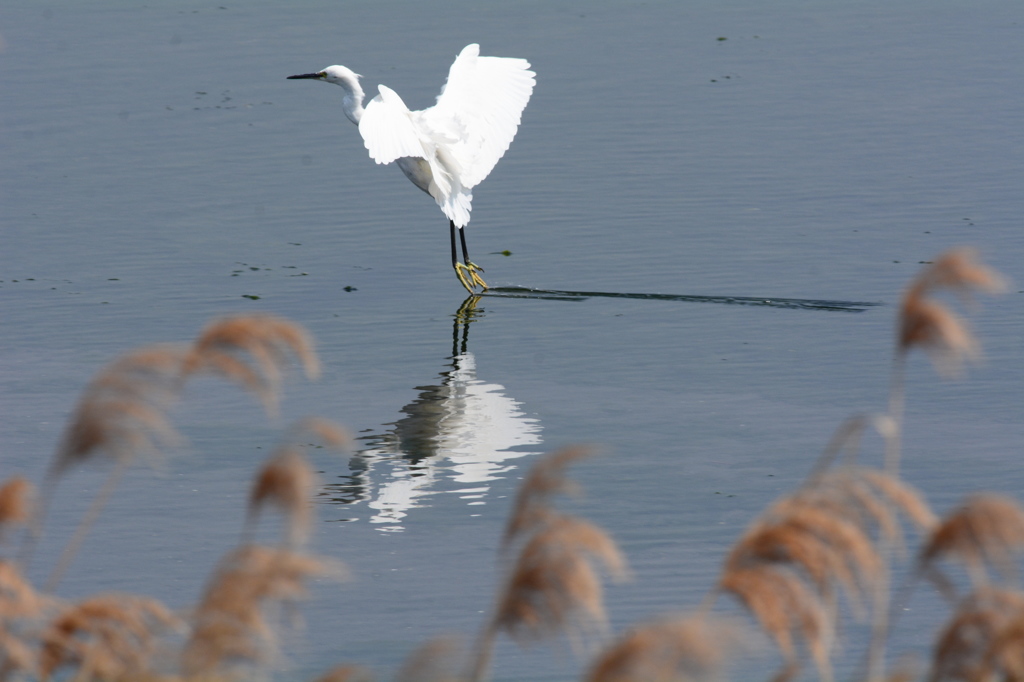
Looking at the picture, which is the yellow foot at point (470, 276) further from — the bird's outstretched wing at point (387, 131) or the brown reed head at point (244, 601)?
the brown reed head at point (244, 601)

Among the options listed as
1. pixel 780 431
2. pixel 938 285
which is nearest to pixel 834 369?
pixel 780 431

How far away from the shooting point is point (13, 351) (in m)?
8.97

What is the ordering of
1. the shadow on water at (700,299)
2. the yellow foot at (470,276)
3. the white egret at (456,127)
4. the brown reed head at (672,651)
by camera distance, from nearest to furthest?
1. the brown reed head at (672,651)
2. the shadow on water at (700,299)
3. the white egret at (456,127)
4. the yellow foot at (470,276)

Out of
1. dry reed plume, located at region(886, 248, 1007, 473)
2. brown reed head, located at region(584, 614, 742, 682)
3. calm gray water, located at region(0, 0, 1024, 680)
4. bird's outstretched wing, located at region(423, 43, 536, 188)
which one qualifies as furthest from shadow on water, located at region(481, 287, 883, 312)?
brown reed head, located at region(584, 614, 742, 682)

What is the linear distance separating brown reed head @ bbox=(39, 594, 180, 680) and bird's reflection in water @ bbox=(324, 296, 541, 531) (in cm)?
324

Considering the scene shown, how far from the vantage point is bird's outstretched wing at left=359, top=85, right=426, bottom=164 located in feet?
30.3

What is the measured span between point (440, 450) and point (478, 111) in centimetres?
444

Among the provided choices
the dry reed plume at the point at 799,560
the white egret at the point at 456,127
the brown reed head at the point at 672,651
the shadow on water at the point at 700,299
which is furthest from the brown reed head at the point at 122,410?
the shadow on water at the point at 700,299

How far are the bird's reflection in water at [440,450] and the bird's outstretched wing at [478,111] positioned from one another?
2.64 meters

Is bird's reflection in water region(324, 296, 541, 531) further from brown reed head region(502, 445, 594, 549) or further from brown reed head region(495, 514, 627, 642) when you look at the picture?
brown reed head region(495, 514, 627, 642)

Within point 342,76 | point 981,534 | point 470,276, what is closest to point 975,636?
point 981,534

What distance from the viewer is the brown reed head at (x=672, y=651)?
215cm

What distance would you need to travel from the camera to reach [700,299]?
31.7 feet

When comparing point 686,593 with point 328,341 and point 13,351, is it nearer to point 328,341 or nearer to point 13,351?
point 328,341
